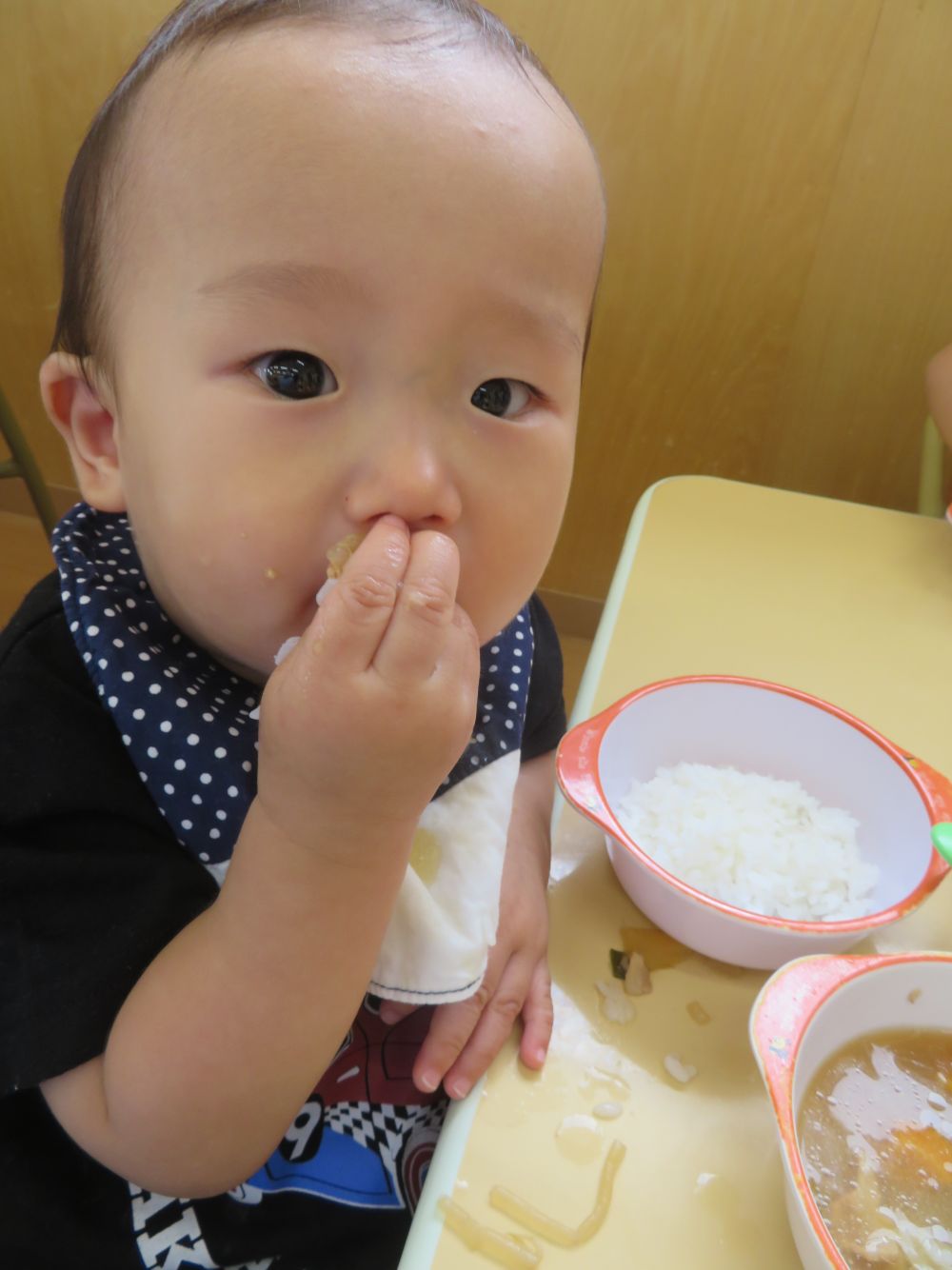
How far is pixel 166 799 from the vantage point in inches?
26.3

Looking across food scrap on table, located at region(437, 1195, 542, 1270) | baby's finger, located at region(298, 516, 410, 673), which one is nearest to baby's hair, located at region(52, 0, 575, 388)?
baby's finger, located at region(298, 516, 410, 673)

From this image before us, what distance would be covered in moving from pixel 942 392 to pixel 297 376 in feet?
4.00

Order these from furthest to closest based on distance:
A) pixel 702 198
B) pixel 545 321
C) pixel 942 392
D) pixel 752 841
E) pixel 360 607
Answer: pixel 702 198 < pixel 942 392 < pixel 752 841 < pixel 545 321 < pixel 360 607

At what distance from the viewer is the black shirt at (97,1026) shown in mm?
591

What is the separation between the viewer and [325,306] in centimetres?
54

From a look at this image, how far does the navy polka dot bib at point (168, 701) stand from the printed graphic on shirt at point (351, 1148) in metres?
0.11

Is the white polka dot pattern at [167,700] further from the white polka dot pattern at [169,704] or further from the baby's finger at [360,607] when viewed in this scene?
the baby's finger at [360,607]

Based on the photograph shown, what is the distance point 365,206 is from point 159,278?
0.14 metres

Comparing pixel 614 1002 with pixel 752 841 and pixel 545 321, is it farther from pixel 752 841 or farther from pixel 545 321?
pixel 545 321

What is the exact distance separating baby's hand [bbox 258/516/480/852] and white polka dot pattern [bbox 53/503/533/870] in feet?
0.44

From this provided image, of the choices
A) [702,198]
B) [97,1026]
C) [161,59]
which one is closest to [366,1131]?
[97,1026]

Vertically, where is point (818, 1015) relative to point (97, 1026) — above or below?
above

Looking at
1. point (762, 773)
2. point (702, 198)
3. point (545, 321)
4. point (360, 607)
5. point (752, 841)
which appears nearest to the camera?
point (360, 607)

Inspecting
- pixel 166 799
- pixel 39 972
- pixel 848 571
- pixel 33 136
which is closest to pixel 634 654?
pixel 848 571
